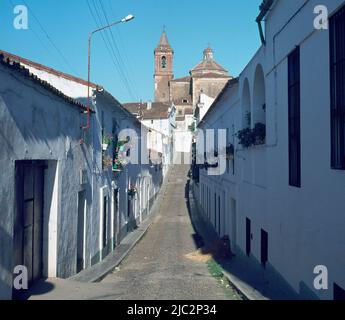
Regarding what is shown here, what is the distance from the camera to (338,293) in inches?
261

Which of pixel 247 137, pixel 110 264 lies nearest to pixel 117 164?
pixel 110 264

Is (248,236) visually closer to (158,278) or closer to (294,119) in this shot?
(158,278)

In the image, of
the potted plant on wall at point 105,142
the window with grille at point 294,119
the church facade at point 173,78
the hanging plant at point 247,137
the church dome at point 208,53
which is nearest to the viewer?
the window with grille at point 294,119

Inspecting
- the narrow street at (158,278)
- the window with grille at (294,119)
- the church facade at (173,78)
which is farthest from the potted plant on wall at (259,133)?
the church facade at (173,78)

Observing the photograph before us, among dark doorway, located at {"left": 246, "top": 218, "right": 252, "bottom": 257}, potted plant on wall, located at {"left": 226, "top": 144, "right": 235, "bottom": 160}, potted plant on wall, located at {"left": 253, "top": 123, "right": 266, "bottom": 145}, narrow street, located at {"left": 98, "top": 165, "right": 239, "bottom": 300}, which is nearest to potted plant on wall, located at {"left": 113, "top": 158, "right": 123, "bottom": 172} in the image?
narrow street, located at {"left": 98, "top": 165, "right": 239, "bottom": 300}

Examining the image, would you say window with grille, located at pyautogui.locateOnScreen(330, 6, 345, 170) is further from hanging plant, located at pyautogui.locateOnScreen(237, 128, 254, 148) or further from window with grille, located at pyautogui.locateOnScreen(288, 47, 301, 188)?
hanging plant, located at pyautogui.locateOnScreen(237, 128, 254, 148)

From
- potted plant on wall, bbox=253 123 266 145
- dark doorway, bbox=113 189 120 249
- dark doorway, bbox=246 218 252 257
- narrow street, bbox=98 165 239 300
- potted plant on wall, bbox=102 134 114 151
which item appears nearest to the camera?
narrow street, bbox=98 165 239 300

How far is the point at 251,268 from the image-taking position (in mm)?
13578

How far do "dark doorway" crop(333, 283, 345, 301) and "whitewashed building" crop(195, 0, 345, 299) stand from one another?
16 millimetres

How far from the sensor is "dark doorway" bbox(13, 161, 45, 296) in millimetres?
8680

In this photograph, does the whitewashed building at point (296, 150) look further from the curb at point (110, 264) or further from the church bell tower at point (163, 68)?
the church bell tower at point (163, 68)

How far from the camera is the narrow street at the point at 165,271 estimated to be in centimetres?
1088

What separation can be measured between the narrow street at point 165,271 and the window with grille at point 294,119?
11.4ft

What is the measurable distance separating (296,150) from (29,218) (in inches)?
213
